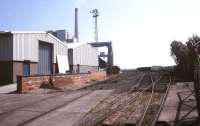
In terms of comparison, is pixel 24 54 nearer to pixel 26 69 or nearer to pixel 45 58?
pixel 26 69

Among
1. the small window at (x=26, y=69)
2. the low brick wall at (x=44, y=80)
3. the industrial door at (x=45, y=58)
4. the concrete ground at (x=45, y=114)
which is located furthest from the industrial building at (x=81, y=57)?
the concrete ground at (x=45, y=114)

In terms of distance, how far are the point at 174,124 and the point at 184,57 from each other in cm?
2746

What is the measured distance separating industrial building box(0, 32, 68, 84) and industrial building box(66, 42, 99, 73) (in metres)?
7.97

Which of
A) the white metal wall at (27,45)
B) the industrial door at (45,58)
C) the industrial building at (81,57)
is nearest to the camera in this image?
the white metal wall at (27,45)

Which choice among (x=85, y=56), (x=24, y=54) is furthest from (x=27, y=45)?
(x=85, y=56)

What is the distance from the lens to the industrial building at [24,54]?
2508cm

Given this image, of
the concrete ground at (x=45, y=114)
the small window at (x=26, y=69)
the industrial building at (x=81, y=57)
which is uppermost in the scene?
the industrial building at (x=81, y=57)

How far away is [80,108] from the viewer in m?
12.5

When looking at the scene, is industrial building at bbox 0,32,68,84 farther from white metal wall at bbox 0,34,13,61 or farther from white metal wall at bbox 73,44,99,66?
white metal wall at bbox 73,44,99,66

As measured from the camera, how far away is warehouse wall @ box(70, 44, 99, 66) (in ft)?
135

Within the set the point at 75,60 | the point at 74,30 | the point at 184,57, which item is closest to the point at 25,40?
the point at 75,60

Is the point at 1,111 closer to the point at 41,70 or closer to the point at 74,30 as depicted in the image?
the point at 41,70

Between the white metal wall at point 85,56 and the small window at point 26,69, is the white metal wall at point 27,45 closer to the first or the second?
the small window at point 26,69

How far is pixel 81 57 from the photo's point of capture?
43750 mm
